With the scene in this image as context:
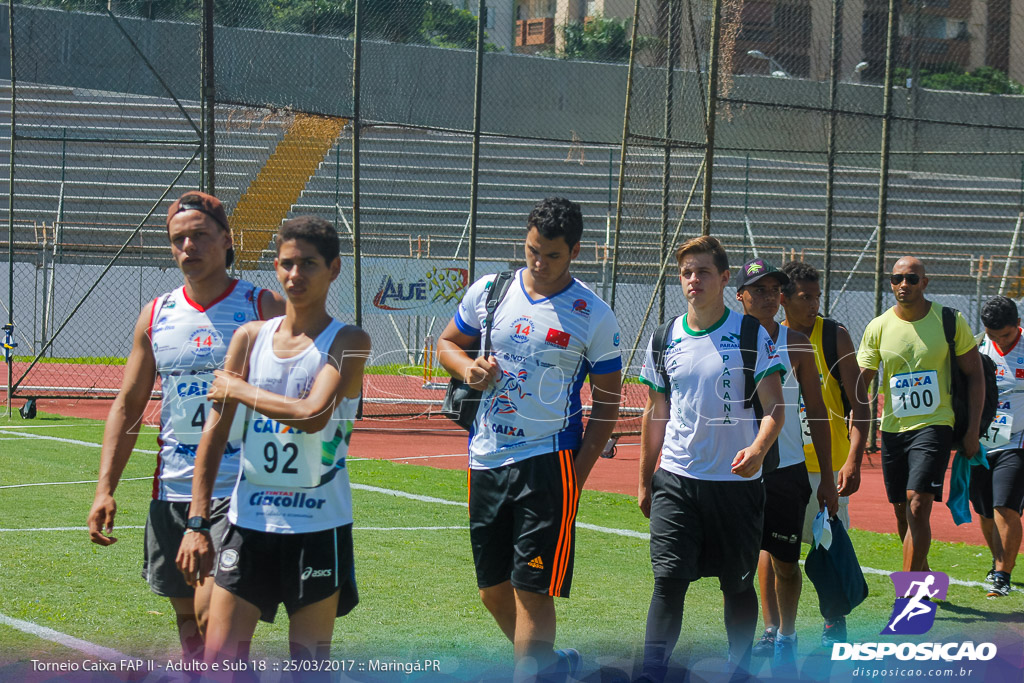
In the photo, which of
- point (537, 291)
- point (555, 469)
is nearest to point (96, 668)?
point (555, 469)

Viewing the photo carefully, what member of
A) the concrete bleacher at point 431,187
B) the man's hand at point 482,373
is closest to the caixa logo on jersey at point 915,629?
the man's hand at point 482,373

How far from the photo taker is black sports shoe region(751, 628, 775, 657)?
5.99 metres

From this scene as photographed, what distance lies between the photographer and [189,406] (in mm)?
4570

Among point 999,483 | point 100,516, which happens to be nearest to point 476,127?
point 999,483

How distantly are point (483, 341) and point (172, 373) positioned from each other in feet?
4.78

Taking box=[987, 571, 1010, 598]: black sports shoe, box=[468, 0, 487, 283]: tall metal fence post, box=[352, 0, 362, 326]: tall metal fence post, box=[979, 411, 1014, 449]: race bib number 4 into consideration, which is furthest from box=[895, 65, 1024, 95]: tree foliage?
box=[987, 571, 1010, 598]: black sports shoe

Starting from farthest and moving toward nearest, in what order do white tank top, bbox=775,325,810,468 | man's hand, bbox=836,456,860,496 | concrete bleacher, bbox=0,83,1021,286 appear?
concrete bleacher, bbox=0,83,1021,286
man's hand, bbox=836,456,860,496
white tank top, bbox=775,325,810,468

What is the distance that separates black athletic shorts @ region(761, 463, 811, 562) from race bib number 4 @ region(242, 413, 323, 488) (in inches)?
118

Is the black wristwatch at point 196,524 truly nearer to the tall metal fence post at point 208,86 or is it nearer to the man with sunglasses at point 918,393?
the man with sunglasses at point 918,393

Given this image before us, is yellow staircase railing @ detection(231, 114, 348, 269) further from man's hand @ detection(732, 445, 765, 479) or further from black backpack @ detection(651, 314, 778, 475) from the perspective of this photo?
man's hand @ detection(732, 445, 765, 479)

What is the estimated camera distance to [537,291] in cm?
525

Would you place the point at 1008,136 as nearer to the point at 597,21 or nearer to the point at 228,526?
the point at 597,21

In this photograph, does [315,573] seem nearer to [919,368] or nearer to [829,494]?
[829,494]

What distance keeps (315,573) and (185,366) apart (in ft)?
3.78
